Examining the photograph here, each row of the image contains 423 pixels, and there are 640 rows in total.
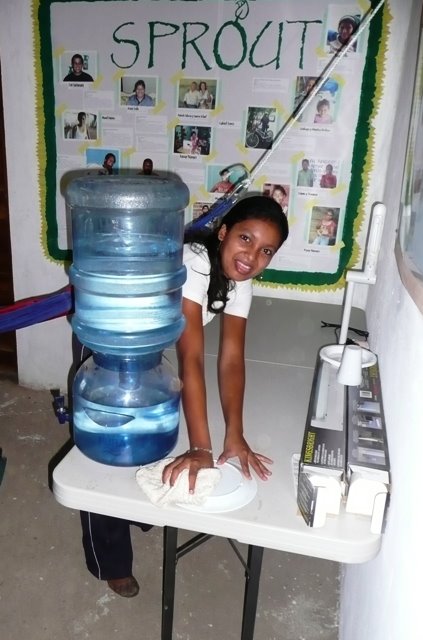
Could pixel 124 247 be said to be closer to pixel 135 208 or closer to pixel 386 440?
pixel 135 208

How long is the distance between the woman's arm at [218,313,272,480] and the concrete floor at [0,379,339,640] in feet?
2.38

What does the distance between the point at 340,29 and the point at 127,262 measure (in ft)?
4.48

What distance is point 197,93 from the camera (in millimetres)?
2064

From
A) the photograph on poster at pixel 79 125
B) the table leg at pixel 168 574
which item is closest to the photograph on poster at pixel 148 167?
the photograph on poster at pixel 79 125

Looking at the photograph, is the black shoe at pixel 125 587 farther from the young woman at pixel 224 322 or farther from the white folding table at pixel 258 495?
the white folding table at pixel 258 495

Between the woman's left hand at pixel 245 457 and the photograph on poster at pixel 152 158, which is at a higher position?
the photograph on poster at pixel 152 158

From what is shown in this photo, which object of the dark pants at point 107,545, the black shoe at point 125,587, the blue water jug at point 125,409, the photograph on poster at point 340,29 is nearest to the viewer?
the blue water jug at point 125,409

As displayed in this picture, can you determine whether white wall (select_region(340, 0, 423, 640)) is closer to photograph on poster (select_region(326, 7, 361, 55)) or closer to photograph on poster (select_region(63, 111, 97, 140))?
photograph on poster (select_region(326, 7, 361, 55))

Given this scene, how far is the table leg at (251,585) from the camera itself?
1036 millimetres

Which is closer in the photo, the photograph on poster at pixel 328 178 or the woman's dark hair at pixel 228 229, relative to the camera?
the woman's dark hair at pixel 228 229

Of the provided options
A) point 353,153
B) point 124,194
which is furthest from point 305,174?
point 124,194

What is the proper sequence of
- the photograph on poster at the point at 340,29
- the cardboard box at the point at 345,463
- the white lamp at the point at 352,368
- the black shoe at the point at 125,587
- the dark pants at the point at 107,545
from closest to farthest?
the cardboard box at the point at 345,463
the white lamp at the point at 352,368
the dark pants at the point at 107,545
the black shoe at the point at 125,587
the photograph on poster at the point at 340,29

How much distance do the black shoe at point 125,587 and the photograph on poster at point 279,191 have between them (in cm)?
146

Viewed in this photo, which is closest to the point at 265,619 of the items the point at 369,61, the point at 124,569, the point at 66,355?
the point at 124,569
